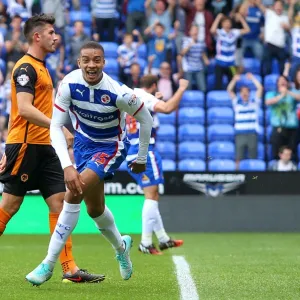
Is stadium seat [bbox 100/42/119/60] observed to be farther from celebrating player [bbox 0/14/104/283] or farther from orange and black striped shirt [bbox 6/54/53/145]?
orange and black striped shirt [bbox 6/54/53/145]

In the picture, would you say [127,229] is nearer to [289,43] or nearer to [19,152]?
[289,43]

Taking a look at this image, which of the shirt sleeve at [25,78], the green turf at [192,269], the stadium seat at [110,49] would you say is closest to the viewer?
the green turf at [192,269]

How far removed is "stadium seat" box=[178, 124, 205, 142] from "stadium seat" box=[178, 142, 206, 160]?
0.25 meters

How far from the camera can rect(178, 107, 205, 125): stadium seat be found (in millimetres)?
19609

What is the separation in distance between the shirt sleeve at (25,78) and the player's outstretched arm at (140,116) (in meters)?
0.97

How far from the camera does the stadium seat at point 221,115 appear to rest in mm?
19438

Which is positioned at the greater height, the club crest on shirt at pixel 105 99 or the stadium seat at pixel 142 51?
the club crest on shirt at pixel 105 99

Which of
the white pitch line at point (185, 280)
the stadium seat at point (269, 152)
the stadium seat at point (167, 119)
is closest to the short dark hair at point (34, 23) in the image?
the white pitch line at point (185, 280)

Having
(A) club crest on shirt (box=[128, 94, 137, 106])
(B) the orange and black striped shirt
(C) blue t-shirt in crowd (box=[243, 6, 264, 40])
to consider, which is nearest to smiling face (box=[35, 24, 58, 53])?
(B) the orange and black striped shirt

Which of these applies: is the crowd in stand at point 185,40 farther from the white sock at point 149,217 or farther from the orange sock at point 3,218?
the orange sock at point 3,218

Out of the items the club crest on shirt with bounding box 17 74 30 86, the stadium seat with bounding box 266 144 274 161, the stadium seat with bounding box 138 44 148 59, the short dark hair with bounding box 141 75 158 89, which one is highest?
the club crest on shirt with bounding box 17 74 30 86

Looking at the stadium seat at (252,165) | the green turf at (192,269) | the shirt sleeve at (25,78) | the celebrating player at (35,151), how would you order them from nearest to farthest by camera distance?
the green turf at (192,269), the shirt sleeve at (25,78), the celebrating player at (35,151), the stadium seat at (252,165)

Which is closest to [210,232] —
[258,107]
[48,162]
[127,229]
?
[127,229]

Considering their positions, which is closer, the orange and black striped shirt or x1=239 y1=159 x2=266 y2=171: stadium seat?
the orange and black striped shirt
